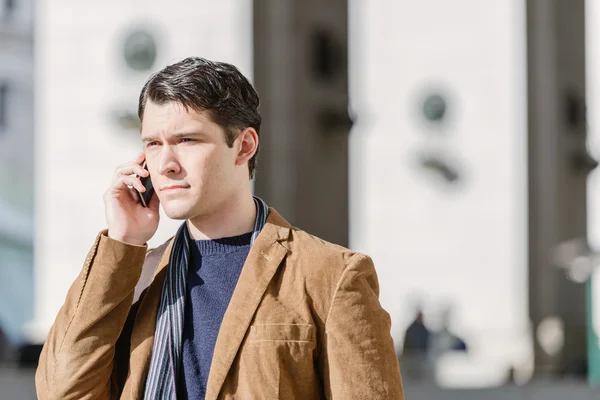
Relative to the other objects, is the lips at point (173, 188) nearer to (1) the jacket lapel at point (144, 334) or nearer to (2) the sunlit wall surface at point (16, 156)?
(1) the jacket lapel at point (144, 334)

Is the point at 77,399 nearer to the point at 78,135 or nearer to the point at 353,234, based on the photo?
the point at 78,135

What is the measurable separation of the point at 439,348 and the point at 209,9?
5.38 metres

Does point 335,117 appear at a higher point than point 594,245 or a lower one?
higher

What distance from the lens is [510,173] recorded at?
19562 millimetres

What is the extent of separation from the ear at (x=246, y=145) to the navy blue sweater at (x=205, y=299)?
7.3 inches

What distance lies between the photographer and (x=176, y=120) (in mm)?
2789

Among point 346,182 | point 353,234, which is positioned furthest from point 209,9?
point 353,234

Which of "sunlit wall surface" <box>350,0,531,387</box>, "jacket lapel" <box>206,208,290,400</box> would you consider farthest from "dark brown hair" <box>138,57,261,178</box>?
"sunlit wall surface" <box>350,0,531,387</box>

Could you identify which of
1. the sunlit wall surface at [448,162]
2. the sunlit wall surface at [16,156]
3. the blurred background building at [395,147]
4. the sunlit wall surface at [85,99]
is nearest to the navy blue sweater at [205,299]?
the blurred background building at [395,147]

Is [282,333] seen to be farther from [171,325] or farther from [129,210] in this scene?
[129,210]

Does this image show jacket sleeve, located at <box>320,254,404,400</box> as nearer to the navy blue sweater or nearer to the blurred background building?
the navy blue sweater

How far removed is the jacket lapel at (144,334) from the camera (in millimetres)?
2809

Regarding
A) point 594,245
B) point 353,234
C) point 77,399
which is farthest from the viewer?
point 594,245

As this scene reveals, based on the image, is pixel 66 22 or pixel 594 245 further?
pixel 594 245
